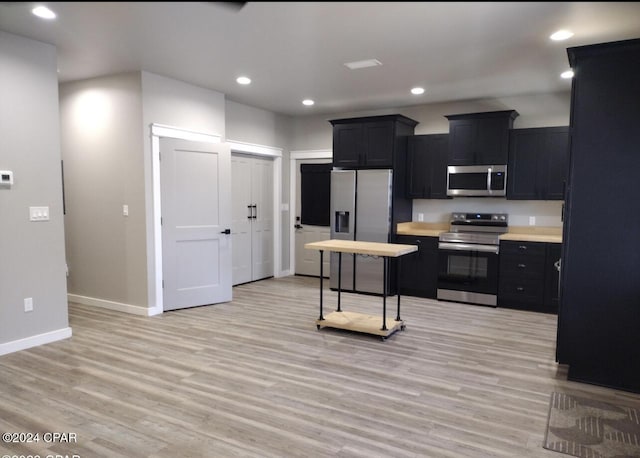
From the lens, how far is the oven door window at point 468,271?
5.31 meters

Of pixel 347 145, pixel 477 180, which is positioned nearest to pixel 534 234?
pixel 477 180

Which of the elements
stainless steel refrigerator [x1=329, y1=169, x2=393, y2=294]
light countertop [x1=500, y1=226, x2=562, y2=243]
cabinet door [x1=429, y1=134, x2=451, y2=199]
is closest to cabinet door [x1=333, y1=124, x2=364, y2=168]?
stainless steel refrigerator [x1=329, y1=169, x2=393, y2=294]

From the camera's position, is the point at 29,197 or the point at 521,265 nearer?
the point at 29,197

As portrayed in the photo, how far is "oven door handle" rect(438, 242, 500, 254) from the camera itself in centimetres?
528

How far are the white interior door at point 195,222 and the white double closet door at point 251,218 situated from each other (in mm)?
903

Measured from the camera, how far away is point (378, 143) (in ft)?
19.2

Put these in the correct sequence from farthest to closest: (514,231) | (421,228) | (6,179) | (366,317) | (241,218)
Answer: (241,218) → (421,228) → (514,231) → (366,317) → (6,179)

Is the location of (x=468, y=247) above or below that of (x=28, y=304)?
above

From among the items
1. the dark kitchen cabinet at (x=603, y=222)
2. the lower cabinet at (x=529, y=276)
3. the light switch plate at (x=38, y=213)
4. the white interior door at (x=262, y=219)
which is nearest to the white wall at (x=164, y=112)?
the light switch plate at (x=38, y=213)

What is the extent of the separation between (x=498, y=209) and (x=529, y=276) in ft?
3.46

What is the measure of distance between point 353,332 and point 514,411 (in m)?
1.85

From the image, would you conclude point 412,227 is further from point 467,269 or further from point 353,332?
point 353,332

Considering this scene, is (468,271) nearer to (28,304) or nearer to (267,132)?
(267,132)

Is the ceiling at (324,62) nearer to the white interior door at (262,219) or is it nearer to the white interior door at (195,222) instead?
the white interior door at (195,222)
